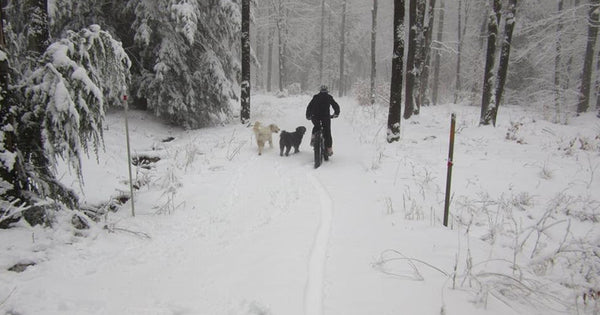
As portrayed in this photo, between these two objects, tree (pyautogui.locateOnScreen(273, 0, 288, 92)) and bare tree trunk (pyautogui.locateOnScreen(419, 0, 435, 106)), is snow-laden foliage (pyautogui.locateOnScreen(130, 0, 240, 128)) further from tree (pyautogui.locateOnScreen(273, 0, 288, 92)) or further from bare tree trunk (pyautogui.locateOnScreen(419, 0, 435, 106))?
tree (pyautogui.locateOnScreen(273, 0, 288, 92))

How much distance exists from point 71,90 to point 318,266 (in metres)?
3.78

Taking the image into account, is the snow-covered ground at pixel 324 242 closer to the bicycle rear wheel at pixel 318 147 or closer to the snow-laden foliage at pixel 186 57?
the bicycle rear wheel at pixel 318 147

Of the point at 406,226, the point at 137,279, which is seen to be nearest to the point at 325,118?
the point at 406,226

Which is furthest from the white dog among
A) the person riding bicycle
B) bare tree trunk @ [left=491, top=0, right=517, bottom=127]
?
bare tree trunk @ [left=491, top=0, right=517, bottom=127]

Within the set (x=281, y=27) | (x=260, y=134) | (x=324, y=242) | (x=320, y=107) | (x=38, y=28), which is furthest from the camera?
(x=281, y=27)

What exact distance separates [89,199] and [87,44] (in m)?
2.58

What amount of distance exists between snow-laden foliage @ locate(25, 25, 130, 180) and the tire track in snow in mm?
3336

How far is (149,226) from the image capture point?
15.5ft

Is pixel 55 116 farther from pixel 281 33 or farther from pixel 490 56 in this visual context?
pixel 281 33

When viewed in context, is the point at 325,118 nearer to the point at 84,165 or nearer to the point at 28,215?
the point at 84,165

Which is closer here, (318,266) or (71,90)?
(318,266)

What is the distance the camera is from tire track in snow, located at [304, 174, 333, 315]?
2.99 meters

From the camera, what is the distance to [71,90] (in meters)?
4.10

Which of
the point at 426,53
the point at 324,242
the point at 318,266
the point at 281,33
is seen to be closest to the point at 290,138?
the point at 324,242
